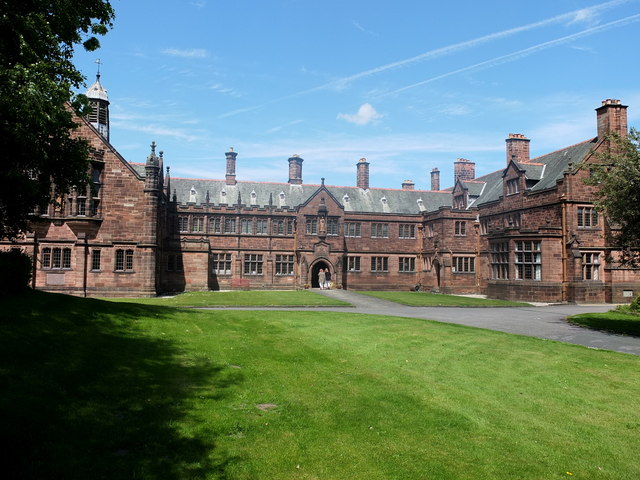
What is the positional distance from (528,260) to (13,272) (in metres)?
36.7

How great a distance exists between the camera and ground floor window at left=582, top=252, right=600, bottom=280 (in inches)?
1506

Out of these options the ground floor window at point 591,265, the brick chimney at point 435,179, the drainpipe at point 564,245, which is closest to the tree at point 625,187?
the drainpipe at point 564,245

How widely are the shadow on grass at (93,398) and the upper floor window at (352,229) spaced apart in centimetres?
4169

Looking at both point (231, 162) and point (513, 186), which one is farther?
point (231, 162)

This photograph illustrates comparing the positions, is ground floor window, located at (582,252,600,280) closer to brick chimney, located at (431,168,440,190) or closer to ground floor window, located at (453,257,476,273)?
ground floor window, located at (453,257,476,273)

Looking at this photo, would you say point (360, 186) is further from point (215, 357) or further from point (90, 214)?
point (215, 357)

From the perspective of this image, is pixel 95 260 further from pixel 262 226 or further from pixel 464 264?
pixel 464 264

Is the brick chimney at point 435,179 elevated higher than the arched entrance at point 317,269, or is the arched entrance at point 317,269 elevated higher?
the brick chimney at point 435,179

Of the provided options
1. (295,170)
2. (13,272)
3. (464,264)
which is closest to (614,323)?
(13,272)

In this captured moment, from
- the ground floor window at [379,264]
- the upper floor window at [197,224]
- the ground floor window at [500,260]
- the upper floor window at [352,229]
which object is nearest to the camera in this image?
the ground floor window at [500,260]

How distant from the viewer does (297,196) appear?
56.5 metres

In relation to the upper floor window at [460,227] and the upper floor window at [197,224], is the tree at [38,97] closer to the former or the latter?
the upper floor window at [197,224]

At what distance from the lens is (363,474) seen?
691cm

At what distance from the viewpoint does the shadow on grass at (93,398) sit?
647 centimetres
